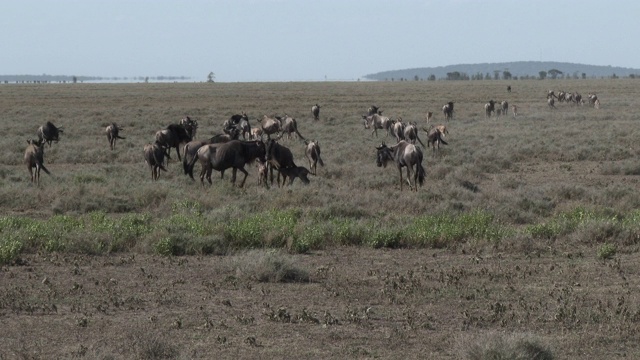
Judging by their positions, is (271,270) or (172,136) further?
(172,136)

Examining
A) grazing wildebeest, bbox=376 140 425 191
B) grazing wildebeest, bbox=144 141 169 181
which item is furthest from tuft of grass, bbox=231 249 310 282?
grazing wildebeest, bbox=144 141 169 181

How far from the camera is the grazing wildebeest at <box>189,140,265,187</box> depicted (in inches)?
820

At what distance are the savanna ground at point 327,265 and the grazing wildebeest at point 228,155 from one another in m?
0.67

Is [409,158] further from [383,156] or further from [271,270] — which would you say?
[271,270]

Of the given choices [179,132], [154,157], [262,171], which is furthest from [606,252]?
[179,132]

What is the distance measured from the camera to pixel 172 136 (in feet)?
86.2

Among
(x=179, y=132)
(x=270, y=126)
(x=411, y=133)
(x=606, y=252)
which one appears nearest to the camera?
(x=606, y=252)

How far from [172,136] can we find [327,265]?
49.1ft

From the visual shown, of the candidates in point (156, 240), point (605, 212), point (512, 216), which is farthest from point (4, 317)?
point (605, 212)

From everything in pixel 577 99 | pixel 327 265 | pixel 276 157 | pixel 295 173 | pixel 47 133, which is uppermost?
pixel 276 157

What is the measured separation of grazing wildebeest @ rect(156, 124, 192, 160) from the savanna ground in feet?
7.25

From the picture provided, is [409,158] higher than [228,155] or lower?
lower

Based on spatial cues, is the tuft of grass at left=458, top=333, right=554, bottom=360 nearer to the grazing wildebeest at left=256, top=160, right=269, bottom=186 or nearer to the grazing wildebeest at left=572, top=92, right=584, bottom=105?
the grazing wildebeest at left=256, top=160, right=269, bottom=186

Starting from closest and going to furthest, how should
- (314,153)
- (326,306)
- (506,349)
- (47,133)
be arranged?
(506,349) → (326,306) → (314,153) → (47,133)
